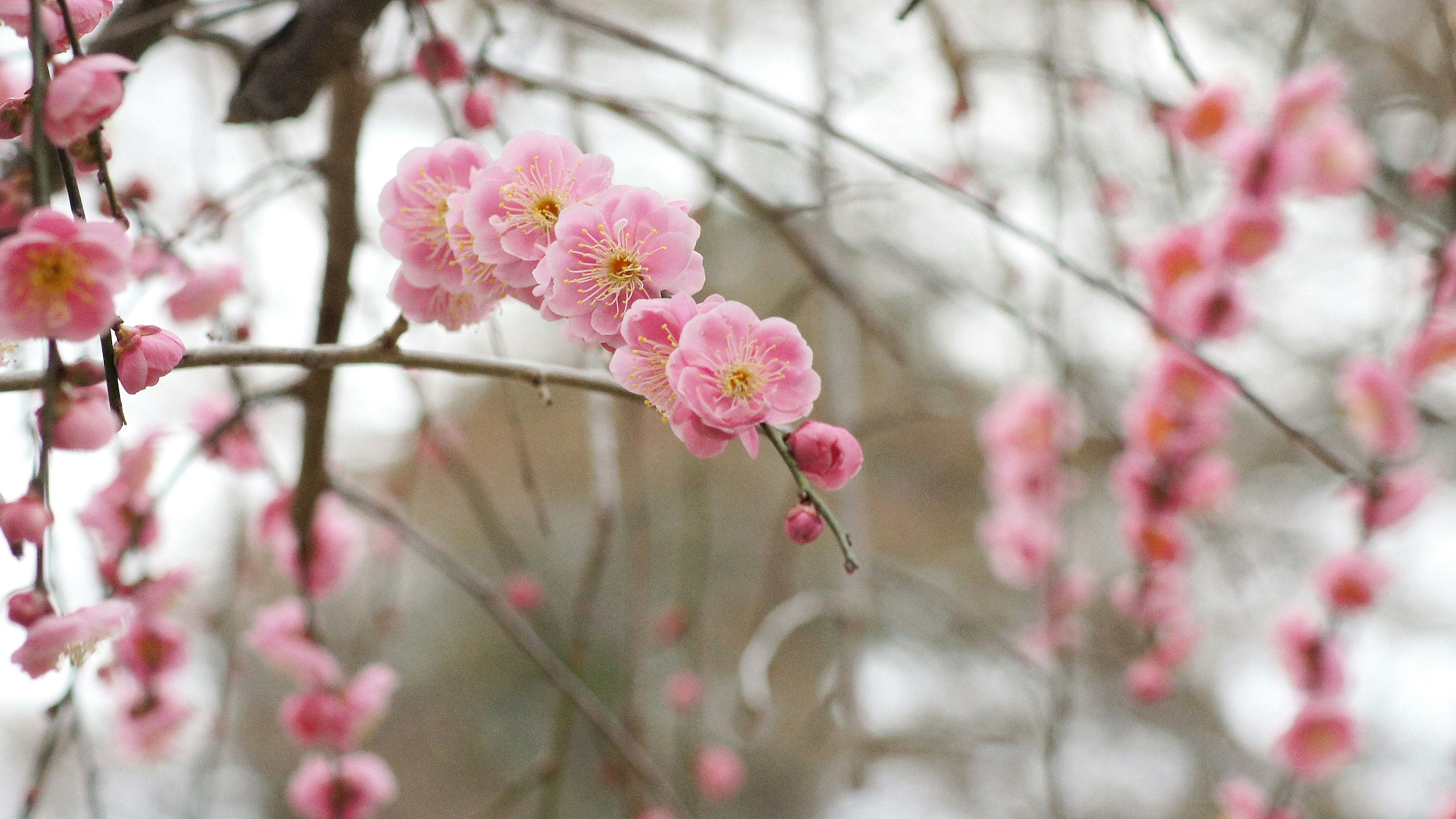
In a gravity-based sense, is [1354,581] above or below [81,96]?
above

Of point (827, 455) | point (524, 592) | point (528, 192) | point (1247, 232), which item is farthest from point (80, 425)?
point (1247, 232)

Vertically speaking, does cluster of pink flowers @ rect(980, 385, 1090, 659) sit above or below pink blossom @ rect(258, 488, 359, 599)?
above

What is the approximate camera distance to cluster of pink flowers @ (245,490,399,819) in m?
1.03

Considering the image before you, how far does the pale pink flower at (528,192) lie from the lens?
475 millimetres

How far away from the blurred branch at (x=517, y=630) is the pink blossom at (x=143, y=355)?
43 centimetres

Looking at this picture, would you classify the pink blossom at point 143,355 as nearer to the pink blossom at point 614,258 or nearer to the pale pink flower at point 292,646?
the pink blossom at point 614,258

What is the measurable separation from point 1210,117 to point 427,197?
3.75 ft

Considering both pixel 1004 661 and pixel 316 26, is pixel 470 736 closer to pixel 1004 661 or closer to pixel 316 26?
pixel 1004 661

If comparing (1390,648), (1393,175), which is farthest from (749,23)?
(1390,648)

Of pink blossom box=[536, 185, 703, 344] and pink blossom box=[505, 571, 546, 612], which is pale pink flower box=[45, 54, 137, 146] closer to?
pink blossom box=[536, 185, 703, 344]

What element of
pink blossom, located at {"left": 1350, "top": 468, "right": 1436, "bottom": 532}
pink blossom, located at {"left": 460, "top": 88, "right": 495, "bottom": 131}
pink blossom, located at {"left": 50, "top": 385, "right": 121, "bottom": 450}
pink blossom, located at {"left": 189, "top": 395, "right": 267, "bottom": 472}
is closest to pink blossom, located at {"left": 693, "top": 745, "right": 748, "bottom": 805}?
pink blossom, located at {"left": 189, "top": 395, "right": 267, "bottom": 472}

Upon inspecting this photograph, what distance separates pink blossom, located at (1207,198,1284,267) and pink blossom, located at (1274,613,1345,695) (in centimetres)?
53

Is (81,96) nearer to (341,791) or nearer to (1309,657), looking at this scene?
(341,791)

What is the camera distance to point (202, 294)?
0.85 metres
